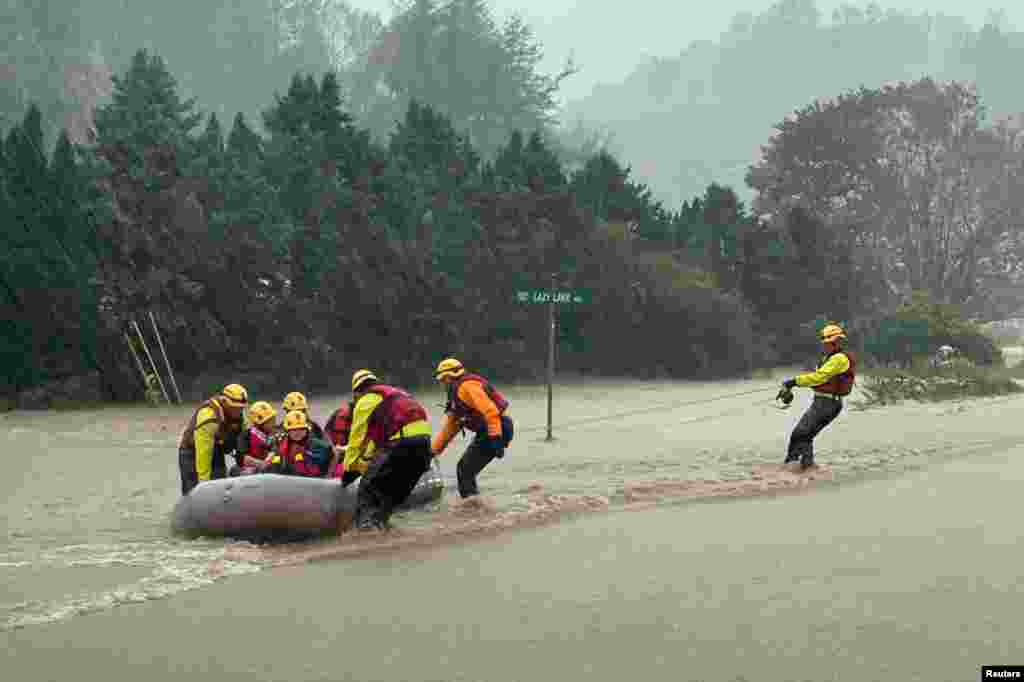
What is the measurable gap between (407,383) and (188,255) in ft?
24.6

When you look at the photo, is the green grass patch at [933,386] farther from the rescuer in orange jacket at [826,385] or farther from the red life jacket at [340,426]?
the red life jacket at [340,426]

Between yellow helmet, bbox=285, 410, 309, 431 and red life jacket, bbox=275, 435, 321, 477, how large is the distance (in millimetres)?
148

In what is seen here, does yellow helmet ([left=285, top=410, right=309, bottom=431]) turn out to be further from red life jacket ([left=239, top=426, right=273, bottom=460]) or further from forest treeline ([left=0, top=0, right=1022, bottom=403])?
forest treeline ([left=0, top=0, right=1022, bottom=403])

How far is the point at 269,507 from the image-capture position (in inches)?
469

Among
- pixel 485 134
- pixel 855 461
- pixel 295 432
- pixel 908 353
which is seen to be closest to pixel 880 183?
pixel 908 353

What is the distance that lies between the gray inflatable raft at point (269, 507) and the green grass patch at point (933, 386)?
19.7 meters

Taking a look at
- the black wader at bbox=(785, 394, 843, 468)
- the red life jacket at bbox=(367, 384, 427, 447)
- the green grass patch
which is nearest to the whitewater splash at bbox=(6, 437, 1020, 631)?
the black wader at bbox=(785, 394, 843, 468)

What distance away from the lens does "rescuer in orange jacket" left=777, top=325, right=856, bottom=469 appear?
16.4m

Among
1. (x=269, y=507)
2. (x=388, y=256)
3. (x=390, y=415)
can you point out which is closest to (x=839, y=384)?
(x=390, y=415)

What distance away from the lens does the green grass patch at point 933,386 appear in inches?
1199

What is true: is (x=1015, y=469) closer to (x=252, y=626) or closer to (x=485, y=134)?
(x=252, y=626)

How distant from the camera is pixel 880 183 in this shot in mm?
61062

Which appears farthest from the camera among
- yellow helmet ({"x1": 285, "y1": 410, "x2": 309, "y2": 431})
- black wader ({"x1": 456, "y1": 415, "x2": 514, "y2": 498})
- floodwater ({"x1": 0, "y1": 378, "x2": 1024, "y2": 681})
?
black wader ({"x1": 456, "y1": 415, "x2": 514, "y2": 498})

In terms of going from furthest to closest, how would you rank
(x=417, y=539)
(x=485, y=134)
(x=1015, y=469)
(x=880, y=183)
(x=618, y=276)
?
(x=485, y=134) → (x=880, y=183) → (x=618, y=276) → (x=1015, y=469) → (x=417, y=539)
